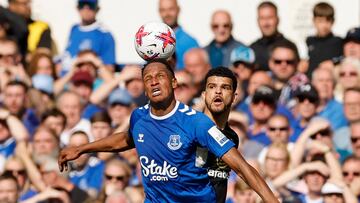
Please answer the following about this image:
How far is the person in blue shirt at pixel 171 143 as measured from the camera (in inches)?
445

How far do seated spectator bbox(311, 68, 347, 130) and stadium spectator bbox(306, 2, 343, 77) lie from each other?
0.62 m

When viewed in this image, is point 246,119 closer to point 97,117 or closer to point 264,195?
point 97,117

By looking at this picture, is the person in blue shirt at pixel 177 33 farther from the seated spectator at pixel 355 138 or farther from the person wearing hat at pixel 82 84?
the seated spectator at pixel 355 138

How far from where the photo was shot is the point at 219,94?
39.7 feet

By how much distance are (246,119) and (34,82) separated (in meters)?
2.85

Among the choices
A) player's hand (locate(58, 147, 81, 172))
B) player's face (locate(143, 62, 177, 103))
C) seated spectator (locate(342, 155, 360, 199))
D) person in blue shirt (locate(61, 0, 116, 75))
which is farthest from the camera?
person in blue shirt (locate(61, 0, 116, 75))

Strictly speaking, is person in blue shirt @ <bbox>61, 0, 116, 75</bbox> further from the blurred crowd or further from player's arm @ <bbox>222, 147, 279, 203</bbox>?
player's arm @ <bbox>222, 147, 279, 203</bbox>

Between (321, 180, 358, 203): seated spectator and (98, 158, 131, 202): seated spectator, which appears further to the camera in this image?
(98, 158, 131, 202): seated spectator

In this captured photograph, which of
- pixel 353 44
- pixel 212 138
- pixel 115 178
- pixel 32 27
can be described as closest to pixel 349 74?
pixel 353 44

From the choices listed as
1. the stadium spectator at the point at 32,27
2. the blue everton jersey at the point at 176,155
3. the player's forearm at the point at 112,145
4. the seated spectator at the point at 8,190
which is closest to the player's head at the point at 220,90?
the blue everton jersey at the point at 176,155

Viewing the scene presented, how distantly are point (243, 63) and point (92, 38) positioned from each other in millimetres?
2048

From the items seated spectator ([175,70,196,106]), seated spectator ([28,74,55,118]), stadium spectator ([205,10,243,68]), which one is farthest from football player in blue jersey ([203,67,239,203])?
seated spectator ([28,74,55,118])

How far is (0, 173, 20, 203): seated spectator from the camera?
15.5 metres

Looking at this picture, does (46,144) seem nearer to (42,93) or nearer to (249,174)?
(42,93)
